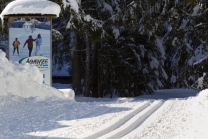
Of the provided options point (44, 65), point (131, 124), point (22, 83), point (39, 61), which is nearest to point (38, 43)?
point (39, 61)

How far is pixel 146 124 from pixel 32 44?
694 cm

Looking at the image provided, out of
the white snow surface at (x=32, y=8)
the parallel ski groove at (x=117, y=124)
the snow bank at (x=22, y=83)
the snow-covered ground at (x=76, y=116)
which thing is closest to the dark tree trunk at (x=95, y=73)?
the white snow surface at (x=32, y=8)

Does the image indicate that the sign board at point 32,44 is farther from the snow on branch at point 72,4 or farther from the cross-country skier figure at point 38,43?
the snow on branch at point 72,4

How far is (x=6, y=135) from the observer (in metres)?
7.37

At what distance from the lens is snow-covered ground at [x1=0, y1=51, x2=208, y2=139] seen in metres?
7.48

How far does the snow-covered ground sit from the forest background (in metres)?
8.09

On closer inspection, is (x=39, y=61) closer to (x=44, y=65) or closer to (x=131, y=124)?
(x=44, y=65)

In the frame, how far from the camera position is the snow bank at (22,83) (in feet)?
38.5

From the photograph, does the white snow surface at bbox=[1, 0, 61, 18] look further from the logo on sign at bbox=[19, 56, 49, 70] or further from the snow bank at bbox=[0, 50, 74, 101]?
the snow bank at bbox=[0, 50, 74, 101]

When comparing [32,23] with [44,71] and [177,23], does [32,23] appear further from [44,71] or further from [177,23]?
[177,23]

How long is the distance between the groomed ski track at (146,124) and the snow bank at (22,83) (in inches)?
121

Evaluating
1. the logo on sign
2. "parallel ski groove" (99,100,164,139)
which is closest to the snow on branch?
the logo on sign

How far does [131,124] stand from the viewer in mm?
8398

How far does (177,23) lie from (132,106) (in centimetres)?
1140
